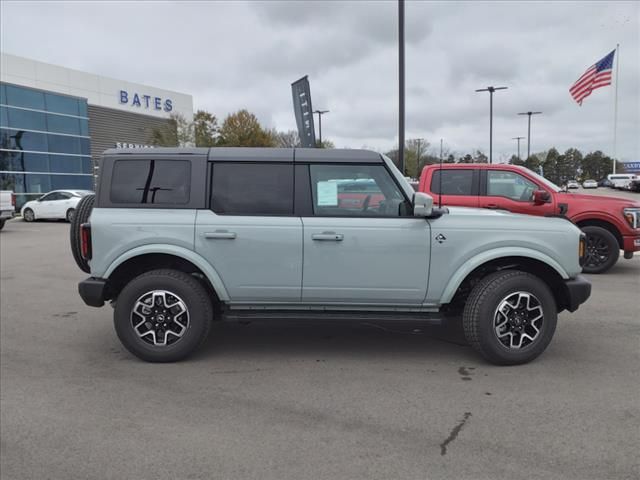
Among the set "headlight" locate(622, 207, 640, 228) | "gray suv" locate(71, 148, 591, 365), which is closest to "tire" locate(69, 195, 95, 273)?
"gray suv" locate(71, 148, 591, 365)

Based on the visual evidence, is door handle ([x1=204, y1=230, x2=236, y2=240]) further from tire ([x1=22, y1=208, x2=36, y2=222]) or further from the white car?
tire ([x1=22, y1=208, x2=36, y2=222])

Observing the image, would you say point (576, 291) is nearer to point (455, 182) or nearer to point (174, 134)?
point (455, 182)

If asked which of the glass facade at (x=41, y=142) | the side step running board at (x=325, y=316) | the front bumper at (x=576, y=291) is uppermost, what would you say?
the glass facade at (x=41, y=142)

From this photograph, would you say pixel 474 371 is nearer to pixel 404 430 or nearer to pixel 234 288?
pixel 404 430

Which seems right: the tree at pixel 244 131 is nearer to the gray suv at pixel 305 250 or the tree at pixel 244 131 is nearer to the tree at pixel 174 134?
the tree at pixel 174 134

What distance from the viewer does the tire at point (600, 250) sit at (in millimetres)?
8641

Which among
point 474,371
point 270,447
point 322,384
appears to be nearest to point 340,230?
point 322,384

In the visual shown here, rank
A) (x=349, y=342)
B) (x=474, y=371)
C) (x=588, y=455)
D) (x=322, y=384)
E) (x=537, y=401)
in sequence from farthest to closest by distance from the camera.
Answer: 1. (x=349, y=342)
2. (x=474, y=371)
3. (x=322, y=384)
4. (x=537, y=401)
5. (x=588, y=455)

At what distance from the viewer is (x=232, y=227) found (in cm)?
443

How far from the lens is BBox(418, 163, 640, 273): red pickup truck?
8.51 m

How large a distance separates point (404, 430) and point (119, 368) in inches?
102

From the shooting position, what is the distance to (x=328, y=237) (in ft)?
14.3

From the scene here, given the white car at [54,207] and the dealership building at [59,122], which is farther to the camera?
the dealership building at [59,122]

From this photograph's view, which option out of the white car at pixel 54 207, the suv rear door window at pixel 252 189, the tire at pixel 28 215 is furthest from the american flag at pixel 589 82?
the tire at pixel 28 215
